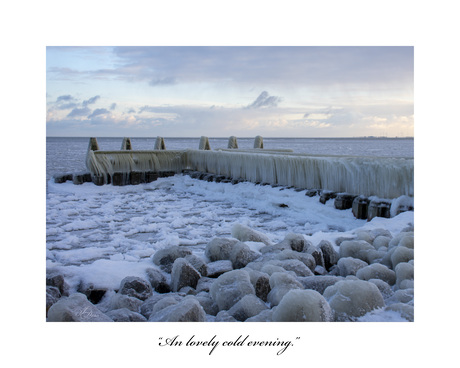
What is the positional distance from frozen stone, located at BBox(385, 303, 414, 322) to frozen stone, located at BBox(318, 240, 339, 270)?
3.63 ft

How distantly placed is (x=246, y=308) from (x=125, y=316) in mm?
691

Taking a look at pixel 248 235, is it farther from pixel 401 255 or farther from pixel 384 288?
pixel 384 288

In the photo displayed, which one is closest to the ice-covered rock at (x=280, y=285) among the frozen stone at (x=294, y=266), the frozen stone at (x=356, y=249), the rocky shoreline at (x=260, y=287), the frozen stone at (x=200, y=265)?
the rocky shoreline at (x=260, y=287)

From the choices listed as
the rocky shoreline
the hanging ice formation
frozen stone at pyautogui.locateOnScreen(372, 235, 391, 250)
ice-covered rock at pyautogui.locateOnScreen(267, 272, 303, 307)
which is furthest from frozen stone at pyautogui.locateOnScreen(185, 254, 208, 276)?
the hanging ice formation

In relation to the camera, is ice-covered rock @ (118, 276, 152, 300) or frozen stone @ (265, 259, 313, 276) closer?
ice-covered rock @ (118, 276, 152, 300)

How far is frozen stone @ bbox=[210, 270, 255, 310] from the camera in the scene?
8.09 feet

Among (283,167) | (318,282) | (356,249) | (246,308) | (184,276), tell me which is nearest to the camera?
(246,308)

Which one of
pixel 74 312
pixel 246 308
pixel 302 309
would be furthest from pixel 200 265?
pixel 302 309

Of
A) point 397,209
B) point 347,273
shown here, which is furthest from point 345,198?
point 347,273

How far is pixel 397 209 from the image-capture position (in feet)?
16.0

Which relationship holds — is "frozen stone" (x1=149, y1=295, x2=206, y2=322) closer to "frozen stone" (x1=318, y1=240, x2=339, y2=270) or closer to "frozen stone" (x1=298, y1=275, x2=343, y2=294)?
"frozen stone" (x1=298, y1=275, x2=343, y2=294)

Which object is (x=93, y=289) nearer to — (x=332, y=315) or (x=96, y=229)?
(x=332, y=315)

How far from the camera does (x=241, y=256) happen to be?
3271 millimetres
